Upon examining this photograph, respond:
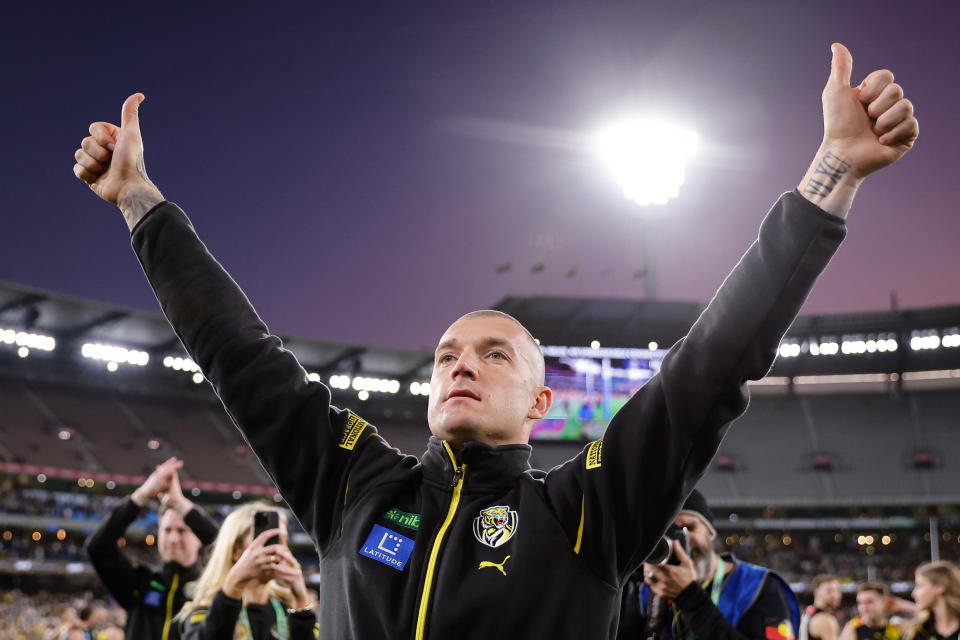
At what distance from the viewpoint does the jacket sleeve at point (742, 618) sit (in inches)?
132

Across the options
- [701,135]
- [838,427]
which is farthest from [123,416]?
[838,427]

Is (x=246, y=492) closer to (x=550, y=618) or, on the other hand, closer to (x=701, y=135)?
(x=701, y=135)

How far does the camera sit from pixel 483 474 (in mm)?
2092

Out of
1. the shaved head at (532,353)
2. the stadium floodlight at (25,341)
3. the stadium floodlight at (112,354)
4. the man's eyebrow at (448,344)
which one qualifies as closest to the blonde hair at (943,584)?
the shaved head at (532,353)

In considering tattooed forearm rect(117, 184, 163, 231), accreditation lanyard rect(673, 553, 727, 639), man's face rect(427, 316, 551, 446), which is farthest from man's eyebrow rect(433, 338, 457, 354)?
accreditation lanyard rect(673, 553, 727, 639)

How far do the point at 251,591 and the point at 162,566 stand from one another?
1797 mm

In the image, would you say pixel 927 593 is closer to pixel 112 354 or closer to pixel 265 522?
pixel 265 522

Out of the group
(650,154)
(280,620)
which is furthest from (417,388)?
(280,620)

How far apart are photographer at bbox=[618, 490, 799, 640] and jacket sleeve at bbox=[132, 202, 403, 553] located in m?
1.66

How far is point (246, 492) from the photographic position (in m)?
34.0

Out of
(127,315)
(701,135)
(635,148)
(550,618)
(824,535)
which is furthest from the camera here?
(824,535)

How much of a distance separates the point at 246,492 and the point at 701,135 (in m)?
23.3

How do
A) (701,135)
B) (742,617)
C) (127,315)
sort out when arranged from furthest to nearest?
(701,135) → (127,315) → (742,617)

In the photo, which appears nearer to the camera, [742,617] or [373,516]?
[373,516]
